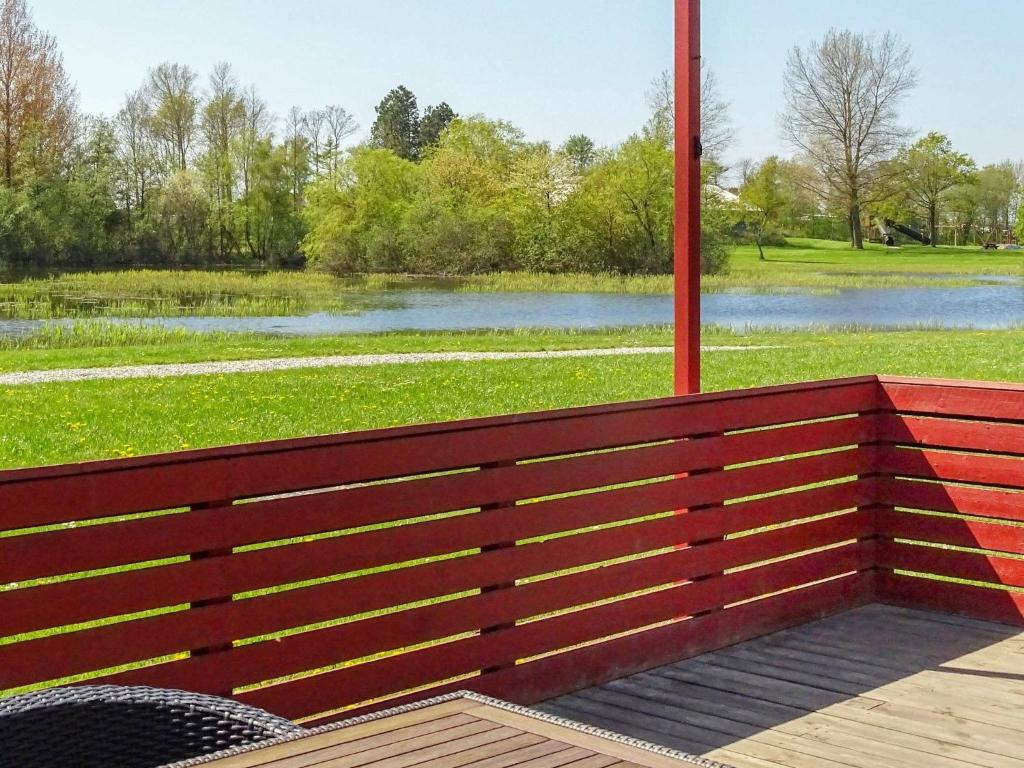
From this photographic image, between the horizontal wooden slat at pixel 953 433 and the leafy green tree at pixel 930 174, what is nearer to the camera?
the horizontal wooden slat at pixel 953 433

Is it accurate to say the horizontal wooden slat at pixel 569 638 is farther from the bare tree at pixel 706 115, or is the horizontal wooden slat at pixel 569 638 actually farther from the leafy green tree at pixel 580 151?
the leafy green tree at pixel 580 151

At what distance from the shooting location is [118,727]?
1.89 metres

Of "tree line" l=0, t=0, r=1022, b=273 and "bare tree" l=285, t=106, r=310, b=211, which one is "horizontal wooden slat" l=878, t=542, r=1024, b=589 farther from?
"bare tree" l=285, t=106, r=310, b=211

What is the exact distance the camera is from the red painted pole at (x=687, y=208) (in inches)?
174

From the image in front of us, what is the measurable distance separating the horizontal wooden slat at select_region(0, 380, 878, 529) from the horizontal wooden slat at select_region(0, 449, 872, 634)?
0.46 ft

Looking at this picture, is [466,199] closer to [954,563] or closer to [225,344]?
[225,344]

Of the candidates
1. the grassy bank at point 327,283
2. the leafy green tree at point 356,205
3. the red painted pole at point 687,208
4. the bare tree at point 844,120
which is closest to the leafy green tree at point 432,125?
the leafy green tree at point 356,205

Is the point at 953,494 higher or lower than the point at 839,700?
higher

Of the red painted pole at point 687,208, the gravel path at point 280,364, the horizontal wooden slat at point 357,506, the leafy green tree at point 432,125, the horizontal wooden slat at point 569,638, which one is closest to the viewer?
the horizontal wooden slat at point 357,506

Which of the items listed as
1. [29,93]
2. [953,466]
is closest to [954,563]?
[953,466]

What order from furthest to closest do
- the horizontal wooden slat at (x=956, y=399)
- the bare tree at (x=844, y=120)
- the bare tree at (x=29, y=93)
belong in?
the bare tree at (x=29, y=93) → the bare tree at (x=844, y=120) → the horizontal wooden slat at (x=956, y=399)

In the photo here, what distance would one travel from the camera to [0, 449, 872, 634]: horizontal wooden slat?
2754 mm

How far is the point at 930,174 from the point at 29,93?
303 inches

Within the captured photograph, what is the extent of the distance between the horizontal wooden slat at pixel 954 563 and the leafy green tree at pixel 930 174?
522cm
